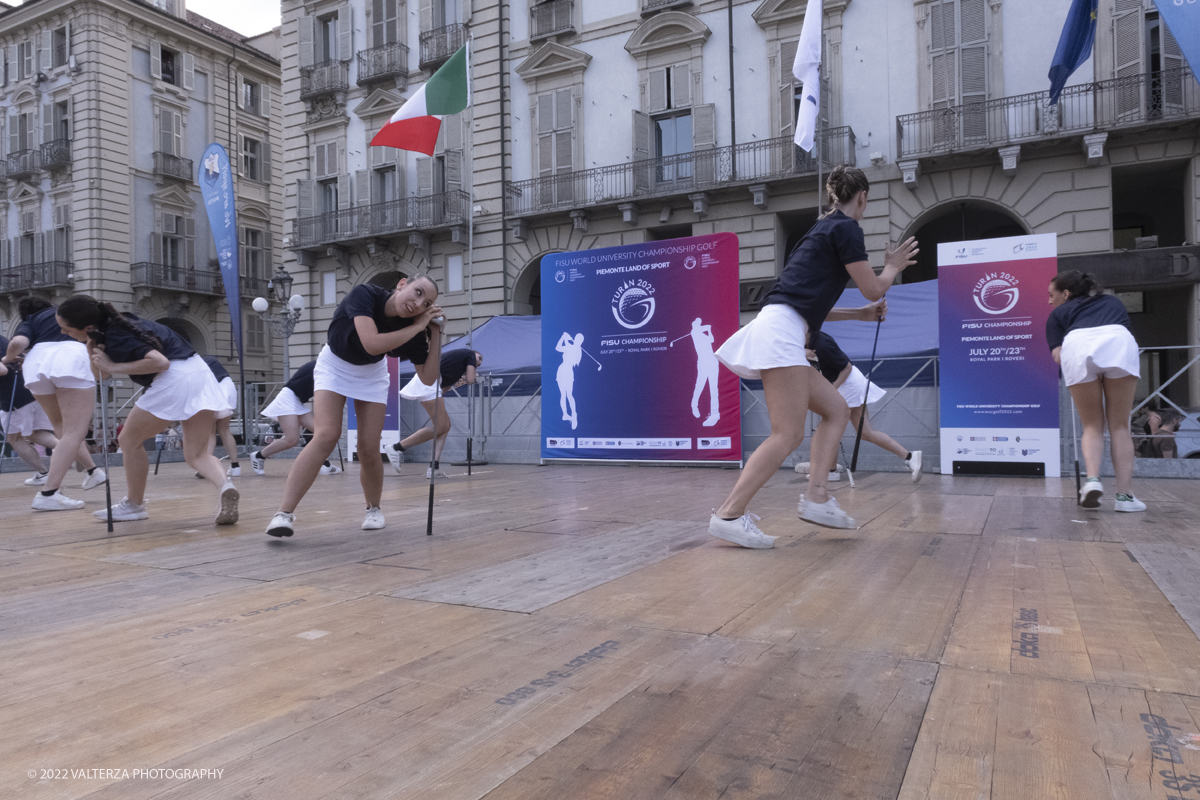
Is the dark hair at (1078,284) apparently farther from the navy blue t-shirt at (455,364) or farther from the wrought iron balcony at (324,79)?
the wrought iron balcony at (324,79)

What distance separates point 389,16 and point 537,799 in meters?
24.4

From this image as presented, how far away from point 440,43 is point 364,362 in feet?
64.0

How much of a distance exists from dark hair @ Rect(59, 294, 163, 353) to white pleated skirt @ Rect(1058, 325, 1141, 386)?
5573mm

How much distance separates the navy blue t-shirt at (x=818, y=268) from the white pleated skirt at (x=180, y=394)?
11.2ft

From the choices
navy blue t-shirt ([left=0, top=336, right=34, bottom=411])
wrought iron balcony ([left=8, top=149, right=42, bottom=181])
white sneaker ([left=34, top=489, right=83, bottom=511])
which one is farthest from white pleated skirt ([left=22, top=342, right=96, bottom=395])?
wrought iron balcony ([left=8, top=149, right=42, bottom=181])

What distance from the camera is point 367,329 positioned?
4086mm

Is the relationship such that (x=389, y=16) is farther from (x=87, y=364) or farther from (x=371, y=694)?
(x=371, y=694)

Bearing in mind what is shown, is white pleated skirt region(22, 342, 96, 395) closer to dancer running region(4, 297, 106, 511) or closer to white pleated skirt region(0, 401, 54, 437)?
dancer running region(4, 297, 106, 511)

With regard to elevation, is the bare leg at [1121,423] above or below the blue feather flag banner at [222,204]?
below

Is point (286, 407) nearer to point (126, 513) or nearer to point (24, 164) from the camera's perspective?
point (126, 513)

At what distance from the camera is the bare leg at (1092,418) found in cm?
527

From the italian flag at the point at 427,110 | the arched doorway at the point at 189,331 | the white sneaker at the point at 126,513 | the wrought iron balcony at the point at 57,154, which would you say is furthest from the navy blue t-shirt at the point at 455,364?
the wrought iron balcony at the point at 57,154

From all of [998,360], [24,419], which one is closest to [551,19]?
[998,360]

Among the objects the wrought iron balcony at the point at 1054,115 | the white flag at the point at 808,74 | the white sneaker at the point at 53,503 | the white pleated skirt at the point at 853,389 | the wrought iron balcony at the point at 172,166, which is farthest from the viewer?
the wrought iron balcony at the point at 172,166
